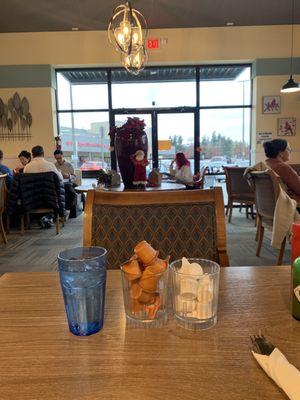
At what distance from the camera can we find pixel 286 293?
910mm

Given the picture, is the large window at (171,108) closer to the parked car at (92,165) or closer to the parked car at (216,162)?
the parked car at (216,162)

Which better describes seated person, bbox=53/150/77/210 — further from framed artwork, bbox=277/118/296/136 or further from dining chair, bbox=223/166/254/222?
framed artwork, bbox=277/118/296/136

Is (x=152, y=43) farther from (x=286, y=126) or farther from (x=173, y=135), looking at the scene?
(x=286, y=126)

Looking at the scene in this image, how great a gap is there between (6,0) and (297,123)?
552 cm

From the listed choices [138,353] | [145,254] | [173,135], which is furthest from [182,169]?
[138,353]

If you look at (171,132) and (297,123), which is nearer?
(297,123)

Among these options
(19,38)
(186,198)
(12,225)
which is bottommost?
(12,225)

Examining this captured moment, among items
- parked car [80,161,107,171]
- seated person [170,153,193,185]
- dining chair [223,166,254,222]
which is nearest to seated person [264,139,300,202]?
dining chair [223,166,254,222]

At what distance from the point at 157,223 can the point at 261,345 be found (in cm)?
74

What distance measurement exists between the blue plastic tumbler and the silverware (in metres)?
0.32

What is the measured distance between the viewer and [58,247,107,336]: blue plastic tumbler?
72 centimetres

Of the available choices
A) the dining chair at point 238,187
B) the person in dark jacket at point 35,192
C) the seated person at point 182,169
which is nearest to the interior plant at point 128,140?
the person in dark jacket at point 35,192

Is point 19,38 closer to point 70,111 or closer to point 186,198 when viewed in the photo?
point 70,111

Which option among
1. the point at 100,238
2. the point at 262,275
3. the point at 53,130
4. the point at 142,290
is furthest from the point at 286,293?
the point at 53,130
